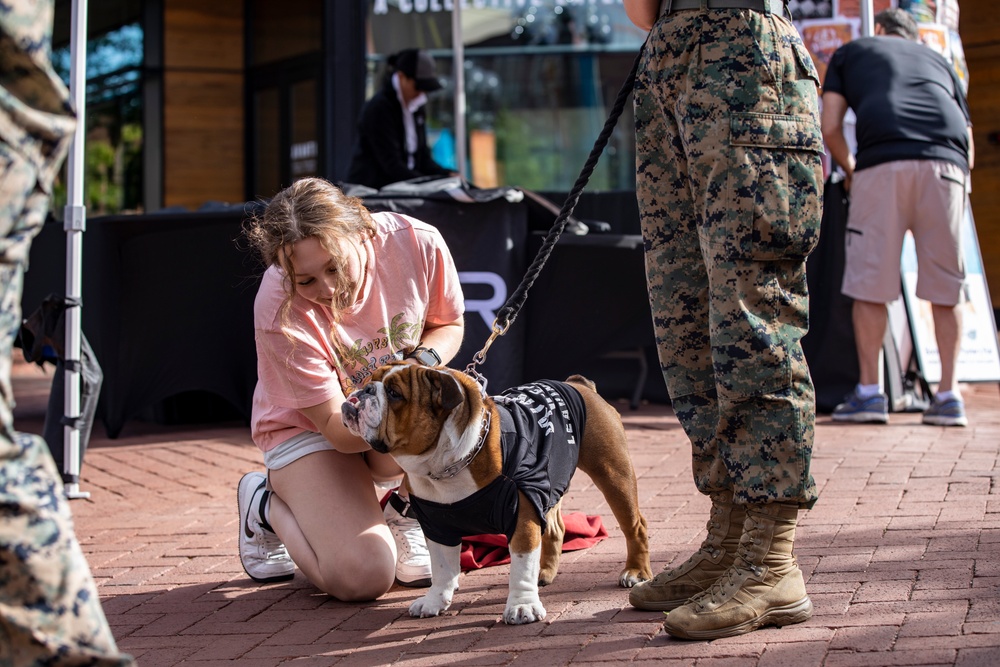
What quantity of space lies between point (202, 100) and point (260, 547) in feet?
36.6

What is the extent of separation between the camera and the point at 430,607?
11.1 feet

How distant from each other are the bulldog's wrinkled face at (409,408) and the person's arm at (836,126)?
4.24m

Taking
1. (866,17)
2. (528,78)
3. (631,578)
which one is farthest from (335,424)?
(528,78)

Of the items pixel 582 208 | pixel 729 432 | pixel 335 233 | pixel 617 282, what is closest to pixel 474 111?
pixel 582 208

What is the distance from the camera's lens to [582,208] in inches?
400

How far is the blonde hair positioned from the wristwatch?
0.99 feet

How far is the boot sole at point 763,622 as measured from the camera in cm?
289

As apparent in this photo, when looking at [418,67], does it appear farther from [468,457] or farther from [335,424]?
[468,457]

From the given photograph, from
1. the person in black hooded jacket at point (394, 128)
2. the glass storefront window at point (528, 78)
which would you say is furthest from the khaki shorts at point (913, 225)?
the glass storefront window at point (528, 78)

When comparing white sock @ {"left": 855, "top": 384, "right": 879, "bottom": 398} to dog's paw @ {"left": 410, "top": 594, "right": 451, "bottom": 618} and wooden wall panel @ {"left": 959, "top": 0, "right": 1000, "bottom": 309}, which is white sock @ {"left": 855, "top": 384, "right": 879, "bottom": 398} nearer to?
dog's paw @ {"left": 410, "top": 594, "right": 451, "bottom": 618}

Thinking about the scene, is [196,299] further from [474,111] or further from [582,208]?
[474,111]

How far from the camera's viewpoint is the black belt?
2.96m

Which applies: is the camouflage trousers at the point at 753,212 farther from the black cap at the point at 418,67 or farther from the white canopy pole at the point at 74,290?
the black cap at the point at 418,67

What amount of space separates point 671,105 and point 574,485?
2.60 meters
